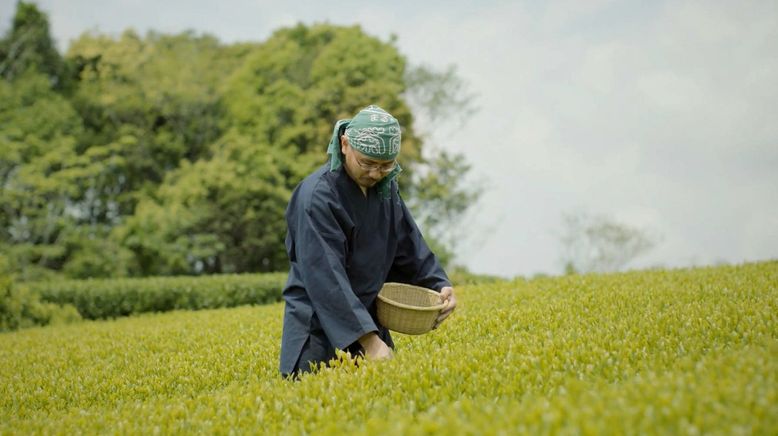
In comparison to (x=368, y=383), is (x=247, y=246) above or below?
below

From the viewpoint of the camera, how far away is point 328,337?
4578mm

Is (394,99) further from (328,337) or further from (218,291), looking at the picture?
(328,337)

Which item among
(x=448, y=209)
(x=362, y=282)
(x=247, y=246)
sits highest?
(x=362, y=282)

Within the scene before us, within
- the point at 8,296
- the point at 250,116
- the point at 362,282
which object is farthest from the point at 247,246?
the point at 362,282

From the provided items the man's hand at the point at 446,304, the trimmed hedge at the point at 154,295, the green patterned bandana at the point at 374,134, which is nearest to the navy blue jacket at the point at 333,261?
the green patterned bandana at the point at 374,134

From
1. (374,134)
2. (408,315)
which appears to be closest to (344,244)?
(408,315)

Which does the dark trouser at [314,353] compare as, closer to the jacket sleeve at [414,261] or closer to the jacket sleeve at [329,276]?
the jacket sleeve at [329,276]

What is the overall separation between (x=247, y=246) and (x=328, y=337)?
24.3 metres

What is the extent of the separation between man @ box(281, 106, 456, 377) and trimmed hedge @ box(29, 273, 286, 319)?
13450 mm

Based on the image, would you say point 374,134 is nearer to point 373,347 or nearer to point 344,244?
point 344,244

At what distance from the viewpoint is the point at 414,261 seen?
18.1 ft

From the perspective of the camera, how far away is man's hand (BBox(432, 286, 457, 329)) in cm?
501

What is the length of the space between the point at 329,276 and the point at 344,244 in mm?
288

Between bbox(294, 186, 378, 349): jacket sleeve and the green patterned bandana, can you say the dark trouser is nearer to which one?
bbox(294, 186, 378, 349): jacket sleeve
